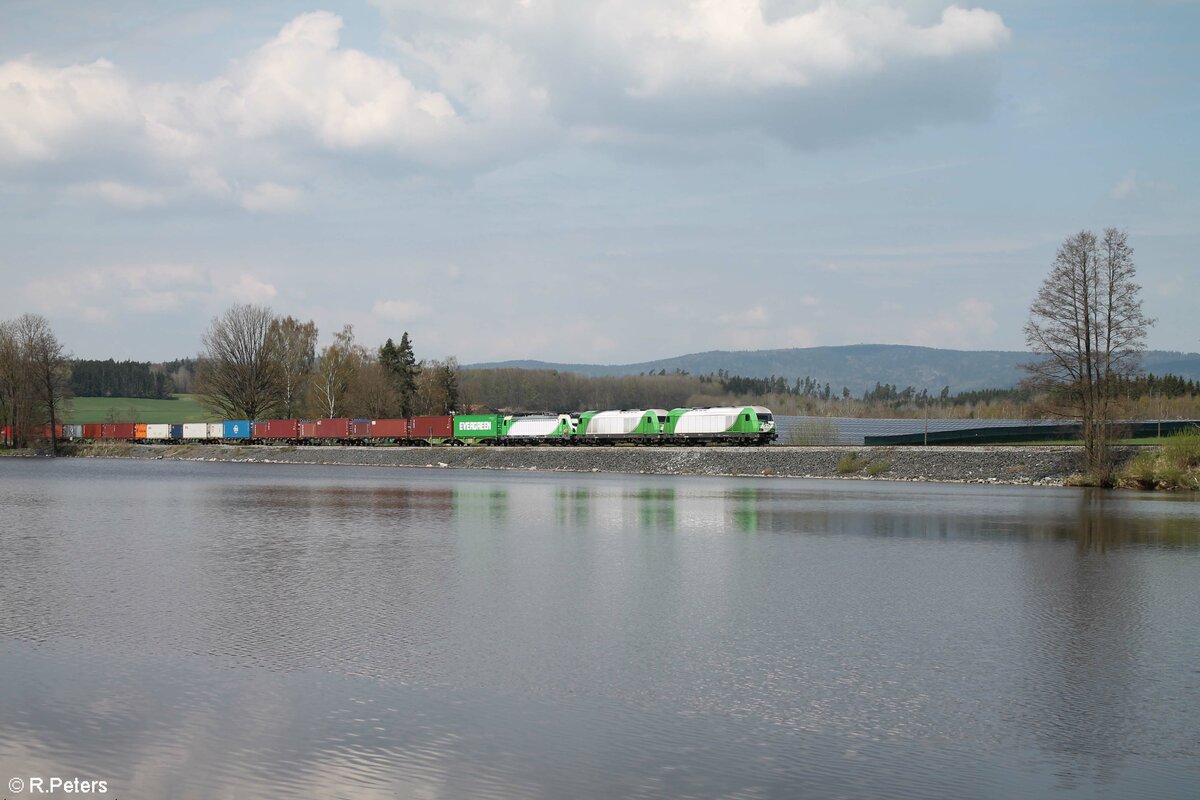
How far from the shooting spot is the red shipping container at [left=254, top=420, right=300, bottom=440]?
4131 inches

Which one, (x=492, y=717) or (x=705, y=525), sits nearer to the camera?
(x=492, y=717)

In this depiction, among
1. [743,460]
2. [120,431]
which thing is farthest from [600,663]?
[120,431]

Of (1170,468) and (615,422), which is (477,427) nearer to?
(615,422)

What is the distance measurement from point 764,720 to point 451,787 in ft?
11.9

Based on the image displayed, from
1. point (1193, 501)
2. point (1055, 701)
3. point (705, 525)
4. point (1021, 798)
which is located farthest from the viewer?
point (1193, 501)

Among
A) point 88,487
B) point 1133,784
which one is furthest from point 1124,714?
point 88,487

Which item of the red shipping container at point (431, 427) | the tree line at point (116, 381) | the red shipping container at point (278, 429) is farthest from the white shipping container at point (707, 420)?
the tree line at point (116, 381)

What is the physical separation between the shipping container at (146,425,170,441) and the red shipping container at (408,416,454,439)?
102 feet

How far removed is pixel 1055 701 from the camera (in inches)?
489

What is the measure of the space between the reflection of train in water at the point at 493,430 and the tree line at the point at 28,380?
461 inches

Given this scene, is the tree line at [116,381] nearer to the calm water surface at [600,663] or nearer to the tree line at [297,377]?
the tree line at [297,377]

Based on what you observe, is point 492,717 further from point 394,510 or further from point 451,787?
point 394,510

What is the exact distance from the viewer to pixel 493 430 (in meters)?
97.4

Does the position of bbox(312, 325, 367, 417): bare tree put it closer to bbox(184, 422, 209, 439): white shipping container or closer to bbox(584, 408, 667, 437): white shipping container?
bbox(184, 422, 209, 439): white shipping container
